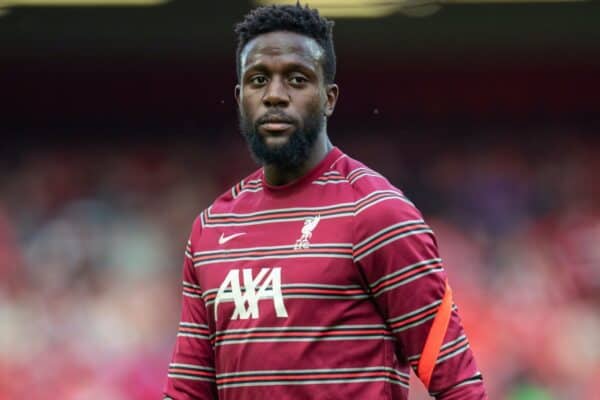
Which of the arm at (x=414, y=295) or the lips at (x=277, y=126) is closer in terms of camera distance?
the arm at (x=414, y=295)

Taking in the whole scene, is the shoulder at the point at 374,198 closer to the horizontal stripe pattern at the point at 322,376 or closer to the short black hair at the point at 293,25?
the short black hair at the point at 293,25

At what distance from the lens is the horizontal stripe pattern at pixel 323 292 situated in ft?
9.42

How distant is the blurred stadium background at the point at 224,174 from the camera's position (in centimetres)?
875

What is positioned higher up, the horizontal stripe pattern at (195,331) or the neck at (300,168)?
the neck at (300,168)

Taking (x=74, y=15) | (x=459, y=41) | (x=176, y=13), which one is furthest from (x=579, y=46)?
(x=74, y=15)

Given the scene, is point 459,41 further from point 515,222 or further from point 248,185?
point 248,185

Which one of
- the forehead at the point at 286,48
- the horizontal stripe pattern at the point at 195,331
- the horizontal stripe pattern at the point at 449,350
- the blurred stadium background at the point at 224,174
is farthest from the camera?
the blurred stadium background at the point at 224,174

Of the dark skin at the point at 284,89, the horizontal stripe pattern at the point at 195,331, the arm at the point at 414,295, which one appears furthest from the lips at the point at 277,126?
the horizontal stripe pattern at the point at 195,331

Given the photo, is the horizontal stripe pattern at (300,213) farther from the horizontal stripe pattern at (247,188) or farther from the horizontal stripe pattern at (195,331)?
the horizontal stripe pattern at (195,331)

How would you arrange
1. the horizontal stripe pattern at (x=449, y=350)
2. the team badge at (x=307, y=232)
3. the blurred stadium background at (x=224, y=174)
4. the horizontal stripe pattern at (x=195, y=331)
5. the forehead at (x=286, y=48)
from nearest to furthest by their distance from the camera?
the horizontal stripe pattern at (x=449, y=350) → the team badge at (x=307, y=232) → the forehead at (x=286, y=48) → the horizontal stripe pattern at (x=195, y=331) → the blurred stadium background at (x=224, y=174)

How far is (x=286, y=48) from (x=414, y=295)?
70 centimetres

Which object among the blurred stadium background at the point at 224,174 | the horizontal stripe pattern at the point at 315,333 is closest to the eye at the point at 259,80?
the horizontal stripe pattern at the point at 315,333

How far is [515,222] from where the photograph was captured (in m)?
9.18

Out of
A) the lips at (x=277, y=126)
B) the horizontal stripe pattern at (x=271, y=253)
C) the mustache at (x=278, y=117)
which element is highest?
the mustache at (x=278, y=117)
